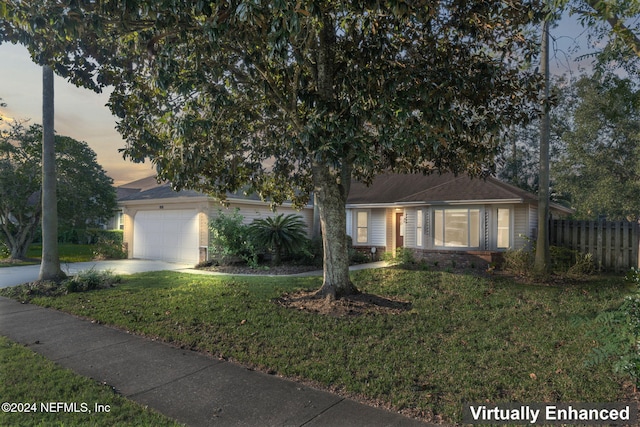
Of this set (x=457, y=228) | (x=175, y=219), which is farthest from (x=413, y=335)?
(x=175, y=219)

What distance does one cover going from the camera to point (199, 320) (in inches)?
266

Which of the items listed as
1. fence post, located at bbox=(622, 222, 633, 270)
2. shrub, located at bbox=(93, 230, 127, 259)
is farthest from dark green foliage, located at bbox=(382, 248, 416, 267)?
shrub, located at bbox=(93, 230, 127, 259)

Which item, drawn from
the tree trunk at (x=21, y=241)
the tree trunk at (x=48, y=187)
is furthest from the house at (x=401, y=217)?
the tree trunk at (x=48, y=187)

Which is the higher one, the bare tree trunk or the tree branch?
the tree branch

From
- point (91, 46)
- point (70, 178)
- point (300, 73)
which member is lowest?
point (70, 178)

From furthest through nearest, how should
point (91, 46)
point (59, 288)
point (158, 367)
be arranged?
point (59, 288), point (91, 46), point (158, 367)

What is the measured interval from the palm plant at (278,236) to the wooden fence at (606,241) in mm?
8958

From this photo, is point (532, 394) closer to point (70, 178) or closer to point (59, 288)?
point (59, 288)

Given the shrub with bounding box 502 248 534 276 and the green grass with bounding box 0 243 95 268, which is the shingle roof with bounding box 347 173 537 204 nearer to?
the shrub with bounding box 502 248 534 276

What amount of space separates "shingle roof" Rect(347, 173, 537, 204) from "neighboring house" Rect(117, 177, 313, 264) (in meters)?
3.28

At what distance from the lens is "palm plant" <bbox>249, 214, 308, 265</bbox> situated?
1366 cm

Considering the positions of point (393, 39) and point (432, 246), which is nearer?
point (393, 39)

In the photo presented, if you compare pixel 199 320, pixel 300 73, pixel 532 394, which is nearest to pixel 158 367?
pixel 199 320

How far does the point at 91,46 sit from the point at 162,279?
631 centimetres
